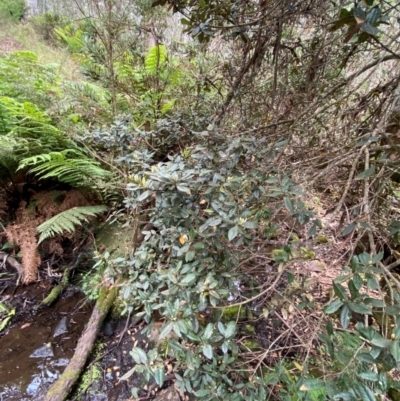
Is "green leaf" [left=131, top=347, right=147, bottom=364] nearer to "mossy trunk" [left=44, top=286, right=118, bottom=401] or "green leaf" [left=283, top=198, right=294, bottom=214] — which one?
"green leaf" [left=283, top=198, right=294, bottom=214]

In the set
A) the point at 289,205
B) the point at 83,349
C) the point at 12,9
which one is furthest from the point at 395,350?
the point at 12,9

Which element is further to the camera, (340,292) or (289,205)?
(289,205)

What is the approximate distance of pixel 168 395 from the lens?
3.68 feet

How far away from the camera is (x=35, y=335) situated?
143 cm

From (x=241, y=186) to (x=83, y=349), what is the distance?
1.16 m

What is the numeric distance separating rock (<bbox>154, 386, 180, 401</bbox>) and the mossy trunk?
1.26ft

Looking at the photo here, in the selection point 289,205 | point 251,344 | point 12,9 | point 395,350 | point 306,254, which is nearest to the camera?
point 395,350

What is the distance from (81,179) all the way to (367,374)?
69.9 inches

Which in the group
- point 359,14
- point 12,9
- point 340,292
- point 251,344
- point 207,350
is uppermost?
point 12,9

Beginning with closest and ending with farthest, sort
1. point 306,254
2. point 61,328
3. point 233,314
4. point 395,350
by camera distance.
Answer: point 395,350 < point 306,254 < point 233,314 < point 61,328

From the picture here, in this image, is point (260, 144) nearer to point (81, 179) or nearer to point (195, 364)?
point (195, 364)

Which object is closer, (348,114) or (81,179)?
(348,114)

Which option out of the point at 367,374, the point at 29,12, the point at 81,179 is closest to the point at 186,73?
the point at 81,179

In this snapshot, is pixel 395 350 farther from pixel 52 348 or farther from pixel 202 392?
pixel 52 348
